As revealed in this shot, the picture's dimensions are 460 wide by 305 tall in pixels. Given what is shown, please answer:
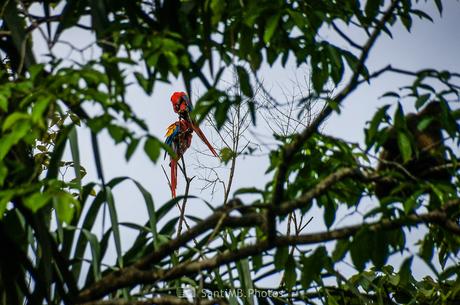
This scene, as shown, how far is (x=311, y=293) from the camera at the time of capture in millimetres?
3287

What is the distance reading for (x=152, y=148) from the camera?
204 centimetres

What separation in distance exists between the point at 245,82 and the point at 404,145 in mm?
487

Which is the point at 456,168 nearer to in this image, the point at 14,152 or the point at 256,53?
the point at 256,53

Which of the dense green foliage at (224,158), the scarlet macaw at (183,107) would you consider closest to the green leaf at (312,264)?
the dense green foliage at (224,158)

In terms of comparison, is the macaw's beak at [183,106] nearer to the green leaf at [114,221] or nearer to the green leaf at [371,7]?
the green leaf at [114,221]

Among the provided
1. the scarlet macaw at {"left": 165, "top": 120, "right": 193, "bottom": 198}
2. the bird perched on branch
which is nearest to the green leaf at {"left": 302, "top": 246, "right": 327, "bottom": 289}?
the bird perched on branch

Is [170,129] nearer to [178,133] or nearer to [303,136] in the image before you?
[178,133]

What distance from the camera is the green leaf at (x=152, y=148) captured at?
2.03 m

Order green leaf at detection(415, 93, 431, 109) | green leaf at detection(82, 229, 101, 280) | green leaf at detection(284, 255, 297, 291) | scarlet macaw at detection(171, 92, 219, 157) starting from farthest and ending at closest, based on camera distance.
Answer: scarlet macaw at detection(171, 92, 219, 157) → green leaf at detection(82, 229, 101, 280) → green leaf at detection(284, 255, 297, 291) → green leaf at detection(415, 93, 431, 109)

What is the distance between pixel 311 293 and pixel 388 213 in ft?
3.68

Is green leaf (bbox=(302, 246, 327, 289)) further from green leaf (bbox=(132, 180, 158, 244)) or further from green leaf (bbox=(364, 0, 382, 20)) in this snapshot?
green leaf (bbox=(364, 0, 382, 20))

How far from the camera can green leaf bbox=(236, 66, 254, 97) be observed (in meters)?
2.42

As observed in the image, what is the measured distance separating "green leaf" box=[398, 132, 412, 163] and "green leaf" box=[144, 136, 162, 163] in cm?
64

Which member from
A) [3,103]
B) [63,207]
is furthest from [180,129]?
[63,207]
